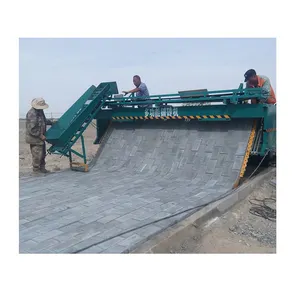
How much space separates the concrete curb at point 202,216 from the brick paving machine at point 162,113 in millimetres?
471

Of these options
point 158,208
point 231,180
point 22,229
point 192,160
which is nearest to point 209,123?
point 192,160

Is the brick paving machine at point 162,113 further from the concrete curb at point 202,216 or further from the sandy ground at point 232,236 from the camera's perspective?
the sandy ground at point 232,236

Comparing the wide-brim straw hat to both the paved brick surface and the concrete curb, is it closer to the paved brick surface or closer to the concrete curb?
the paved brick surface

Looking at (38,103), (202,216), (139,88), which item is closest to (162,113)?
(139,88)

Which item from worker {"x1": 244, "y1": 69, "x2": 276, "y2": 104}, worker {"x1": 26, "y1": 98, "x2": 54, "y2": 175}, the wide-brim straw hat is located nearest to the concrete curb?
worker {"x1": 244, "y1": 69, "x2": 276, "y2": 104}

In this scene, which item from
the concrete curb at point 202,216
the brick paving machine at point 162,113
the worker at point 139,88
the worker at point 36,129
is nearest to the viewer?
the concrete curb at point 202,216

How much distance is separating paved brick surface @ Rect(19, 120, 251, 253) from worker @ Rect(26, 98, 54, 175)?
2.26ft

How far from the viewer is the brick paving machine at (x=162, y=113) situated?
6.70 meters

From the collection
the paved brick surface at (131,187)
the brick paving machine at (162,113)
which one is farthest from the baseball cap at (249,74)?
the paved brick surface at (131,187)

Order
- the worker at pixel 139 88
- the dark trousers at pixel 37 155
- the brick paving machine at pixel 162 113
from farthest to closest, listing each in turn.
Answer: the worker at pixel 139 88 → the dark trousers at pixel 37 155 → the brick paving machine at pixel 162 113

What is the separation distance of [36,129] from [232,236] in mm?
5519

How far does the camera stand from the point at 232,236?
14.8ft

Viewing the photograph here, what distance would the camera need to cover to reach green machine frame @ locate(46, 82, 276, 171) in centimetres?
671

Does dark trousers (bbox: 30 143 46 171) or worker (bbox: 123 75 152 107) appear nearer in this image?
dark trousers (bbox: 30 143 46 171)
